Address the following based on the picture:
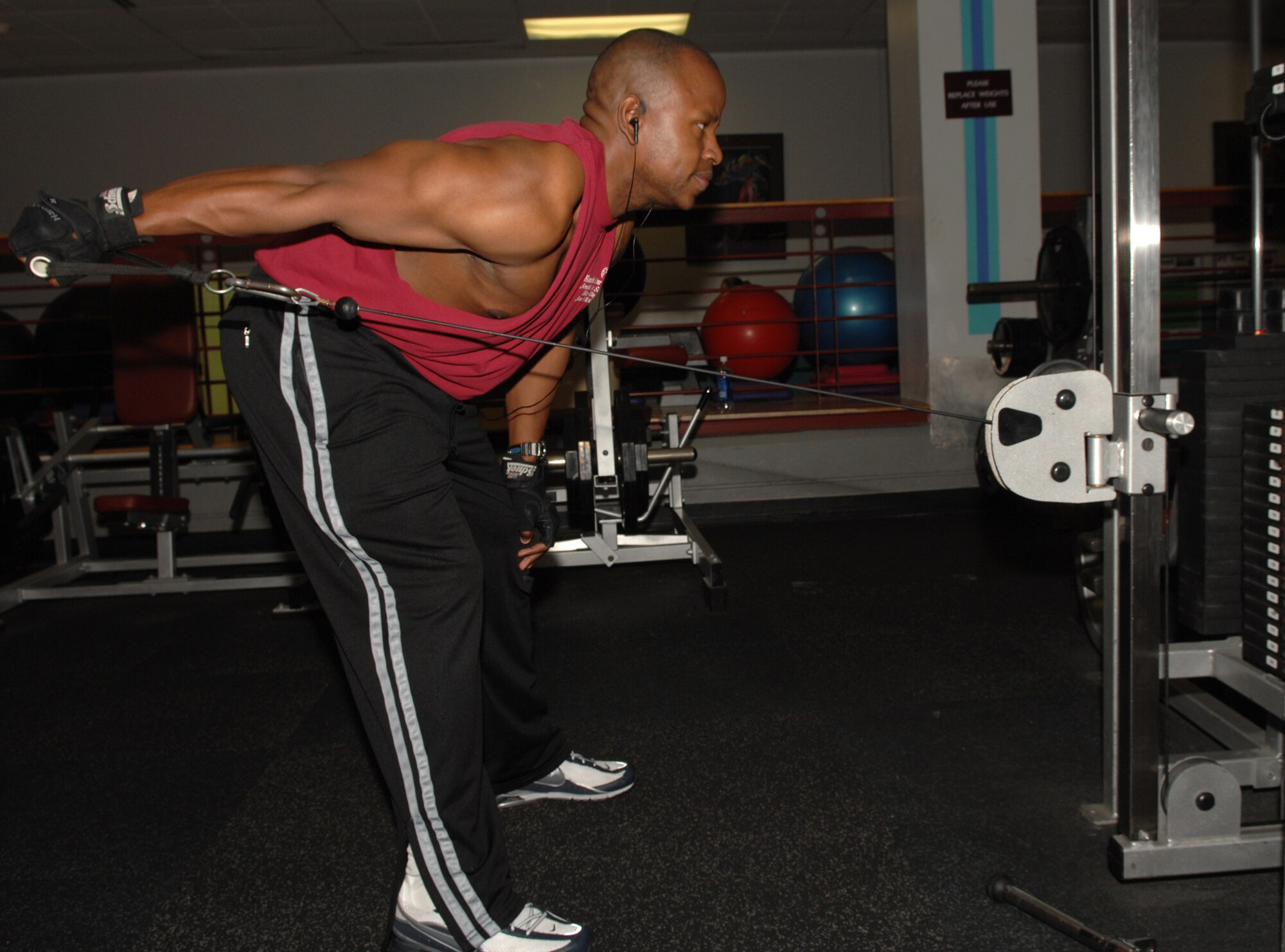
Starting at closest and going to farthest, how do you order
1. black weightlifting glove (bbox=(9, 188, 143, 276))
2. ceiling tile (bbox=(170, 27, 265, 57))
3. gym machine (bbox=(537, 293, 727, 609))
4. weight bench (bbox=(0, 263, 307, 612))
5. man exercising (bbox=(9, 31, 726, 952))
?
1. black weightlifting glove (bbox=(9, 188, 143, 276))
2. man exercising (bbox=(9, 31, 726, 952))
3. gym machine (bbox=(537, 293, 727, 609))
4. weight bench (bbox=(0, 263, 307, 612))
5. ceiling tile (bbox=(170, 27, 265, 57))

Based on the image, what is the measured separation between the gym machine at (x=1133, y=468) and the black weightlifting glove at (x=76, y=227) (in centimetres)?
104

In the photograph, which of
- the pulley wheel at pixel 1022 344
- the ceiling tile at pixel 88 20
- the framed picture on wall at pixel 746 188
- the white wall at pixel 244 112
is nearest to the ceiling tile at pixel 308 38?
the white wall at pixel 244 112

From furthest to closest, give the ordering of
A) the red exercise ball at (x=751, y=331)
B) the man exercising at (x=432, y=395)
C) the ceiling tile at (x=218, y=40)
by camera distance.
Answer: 1. the ceiling tile at (x=218, y=40)
2. the red exercise ball at (x=751, y=331)
3. the man exercising at (x=432, y=395)

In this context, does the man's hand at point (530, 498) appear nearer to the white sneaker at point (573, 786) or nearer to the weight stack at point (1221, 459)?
the white sneaker at point (573, 786)

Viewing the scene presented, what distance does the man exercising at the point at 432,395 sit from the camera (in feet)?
3.73

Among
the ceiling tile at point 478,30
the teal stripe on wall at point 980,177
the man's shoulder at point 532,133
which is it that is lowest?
the man's shoulder at point 532,133

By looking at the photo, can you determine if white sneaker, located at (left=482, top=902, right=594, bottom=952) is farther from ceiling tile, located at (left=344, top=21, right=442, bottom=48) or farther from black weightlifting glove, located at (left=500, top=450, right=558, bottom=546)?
ceiling tile, located at (left=344, top=21, right=442, bottom=48)

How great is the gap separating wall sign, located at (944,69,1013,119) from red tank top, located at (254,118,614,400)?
3.65m

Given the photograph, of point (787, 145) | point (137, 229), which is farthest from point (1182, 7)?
point (137, 229)

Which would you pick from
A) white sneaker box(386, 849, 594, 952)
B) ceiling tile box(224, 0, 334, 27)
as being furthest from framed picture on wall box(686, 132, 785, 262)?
white sneaker box(386, 849, 594, 952)

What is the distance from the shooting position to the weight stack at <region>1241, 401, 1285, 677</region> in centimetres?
122

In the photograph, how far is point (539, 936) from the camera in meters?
1.22

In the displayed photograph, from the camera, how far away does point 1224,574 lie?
4.43 feet

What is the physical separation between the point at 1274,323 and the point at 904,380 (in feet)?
11.0
